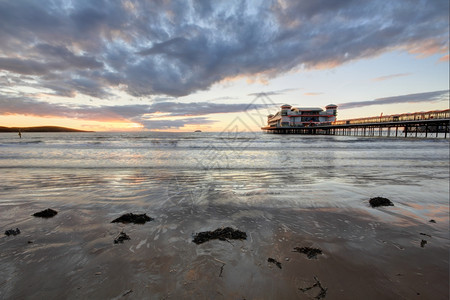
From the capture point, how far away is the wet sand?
2557 millimetres

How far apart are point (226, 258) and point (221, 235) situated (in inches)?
28.2

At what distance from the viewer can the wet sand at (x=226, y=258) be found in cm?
256

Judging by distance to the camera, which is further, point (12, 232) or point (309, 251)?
point (12, 232)

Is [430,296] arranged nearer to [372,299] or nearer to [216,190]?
[372,299]

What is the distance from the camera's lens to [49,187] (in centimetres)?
761

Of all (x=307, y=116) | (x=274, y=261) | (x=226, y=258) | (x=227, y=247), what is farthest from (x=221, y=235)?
(x=307, y=116)

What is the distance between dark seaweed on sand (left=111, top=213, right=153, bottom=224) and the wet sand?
15 centimetres

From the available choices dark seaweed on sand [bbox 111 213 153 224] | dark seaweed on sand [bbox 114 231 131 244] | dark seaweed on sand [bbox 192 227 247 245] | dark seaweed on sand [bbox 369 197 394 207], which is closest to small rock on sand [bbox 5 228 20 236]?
dark seaweed on sand [bbox 111 213 153 224]

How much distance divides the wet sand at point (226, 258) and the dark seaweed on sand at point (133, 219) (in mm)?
153

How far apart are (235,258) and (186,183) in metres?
5.57

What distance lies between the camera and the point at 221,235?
394 centimetres

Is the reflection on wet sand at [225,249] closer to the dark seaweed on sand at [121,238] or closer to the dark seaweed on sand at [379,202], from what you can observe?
the dark seaweed on sand at [121,238]

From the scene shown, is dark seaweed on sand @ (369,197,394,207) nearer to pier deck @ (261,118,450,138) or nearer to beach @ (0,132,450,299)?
beach @ (0,132,450,299)

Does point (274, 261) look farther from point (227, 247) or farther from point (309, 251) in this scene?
point (227, 247)
